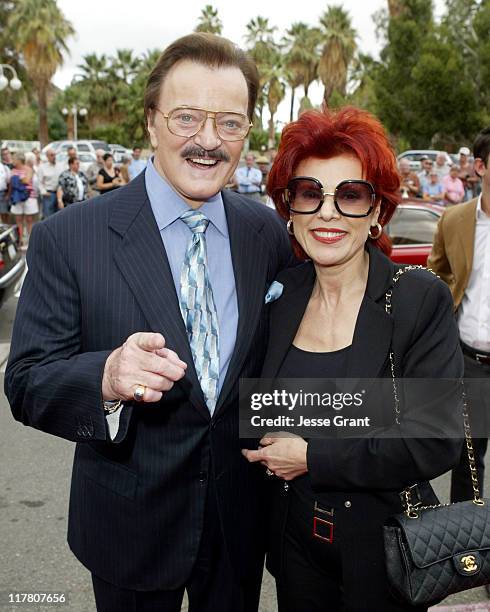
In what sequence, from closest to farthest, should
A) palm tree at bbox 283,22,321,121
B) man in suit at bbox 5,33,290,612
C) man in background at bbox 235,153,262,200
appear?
man in suit at bbox 5,33,290,612 → man in background at bbox 235,153,262,200 → palm tree at bbox 283,22,321,121

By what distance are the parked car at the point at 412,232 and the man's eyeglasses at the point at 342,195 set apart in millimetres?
4870

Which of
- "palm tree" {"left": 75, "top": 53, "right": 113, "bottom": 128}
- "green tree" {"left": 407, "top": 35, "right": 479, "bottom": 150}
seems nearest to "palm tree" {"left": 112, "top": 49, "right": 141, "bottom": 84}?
"palm tree" {"left": 75, "top": 53, "right": 113, "bottom": 128}

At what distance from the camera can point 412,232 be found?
714 centimetres

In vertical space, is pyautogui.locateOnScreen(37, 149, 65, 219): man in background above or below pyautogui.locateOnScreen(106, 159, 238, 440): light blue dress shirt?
below

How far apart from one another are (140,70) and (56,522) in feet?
158

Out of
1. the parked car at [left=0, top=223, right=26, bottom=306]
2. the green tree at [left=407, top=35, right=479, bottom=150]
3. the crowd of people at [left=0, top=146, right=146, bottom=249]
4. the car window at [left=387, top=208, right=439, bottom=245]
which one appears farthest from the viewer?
the green tree at [left=407, top=35, right=479, bottom=150]

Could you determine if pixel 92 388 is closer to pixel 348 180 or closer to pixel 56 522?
pixel 348 180

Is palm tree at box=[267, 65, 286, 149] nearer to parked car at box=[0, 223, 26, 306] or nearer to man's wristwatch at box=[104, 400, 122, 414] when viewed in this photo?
parked car at box=[0, 223, 26, 306]

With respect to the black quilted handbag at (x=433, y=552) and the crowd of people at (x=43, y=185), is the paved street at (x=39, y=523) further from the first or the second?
the crowd of people at (x=43, y=185)

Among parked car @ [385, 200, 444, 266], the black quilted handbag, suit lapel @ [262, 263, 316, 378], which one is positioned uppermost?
suit lapel @ [262, 263, 316, 378]

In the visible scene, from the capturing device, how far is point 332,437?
1.89m

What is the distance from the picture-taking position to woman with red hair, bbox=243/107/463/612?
1800 mm

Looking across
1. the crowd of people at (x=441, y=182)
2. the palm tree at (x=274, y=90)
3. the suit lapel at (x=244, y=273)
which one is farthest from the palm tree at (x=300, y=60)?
the suit lapel at (x=244, y=273)

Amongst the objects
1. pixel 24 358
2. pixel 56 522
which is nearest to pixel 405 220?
pixel 56 522
